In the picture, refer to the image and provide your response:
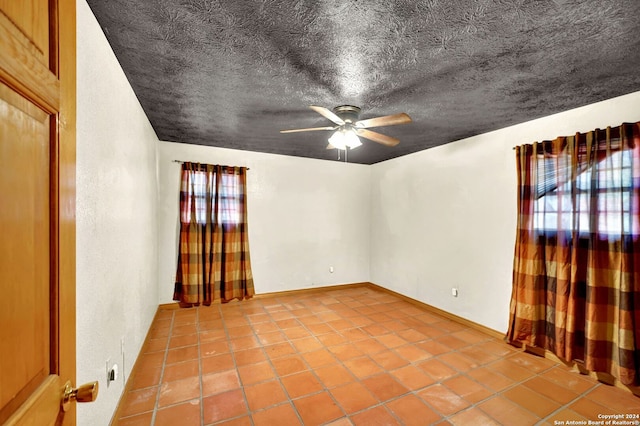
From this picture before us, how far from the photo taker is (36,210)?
0.62 metres

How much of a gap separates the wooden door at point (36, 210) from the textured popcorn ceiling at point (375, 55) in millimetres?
911

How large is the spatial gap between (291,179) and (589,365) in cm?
415

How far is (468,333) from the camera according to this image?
10.7 feet

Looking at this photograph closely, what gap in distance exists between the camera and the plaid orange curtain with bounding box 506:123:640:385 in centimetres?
217

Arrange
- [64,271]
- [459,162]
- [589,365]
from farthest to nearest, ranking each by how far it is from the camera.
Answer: [459,162], [589,365], [64,271]

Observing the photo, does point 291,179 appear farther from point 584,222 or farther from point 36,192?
point 36,192

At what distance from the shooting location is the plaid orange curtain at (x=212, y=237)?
12.8 feet

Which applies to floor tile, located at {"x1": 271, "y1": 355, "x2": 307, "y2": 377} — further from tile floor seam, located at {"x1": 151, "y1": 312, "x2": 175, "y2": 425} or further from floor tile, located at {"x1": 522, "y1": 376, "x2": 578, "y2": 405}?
floor tile, located at {"x1": 522, "y1": 376, "x2": 578, "y2": 405}

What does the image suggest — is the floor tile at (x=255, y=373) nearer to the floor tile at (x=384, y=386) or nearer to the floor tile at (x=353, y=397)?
the floor tile at (x=353, y=397)

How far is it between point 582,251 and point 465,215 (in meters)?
1.22

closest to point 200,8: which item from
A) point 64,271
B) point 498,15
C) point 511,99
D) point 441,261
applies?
point 64,271

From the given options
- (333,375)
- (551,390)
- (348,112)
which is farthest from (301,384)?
(348,112)

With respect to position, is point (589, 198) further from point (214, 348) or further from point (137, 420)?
point (137, 420)

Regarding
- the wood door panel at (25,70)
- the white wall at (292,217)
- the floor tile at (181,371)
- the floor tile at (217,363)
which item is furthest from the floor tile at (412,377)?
the wood door panel at (25,70)
